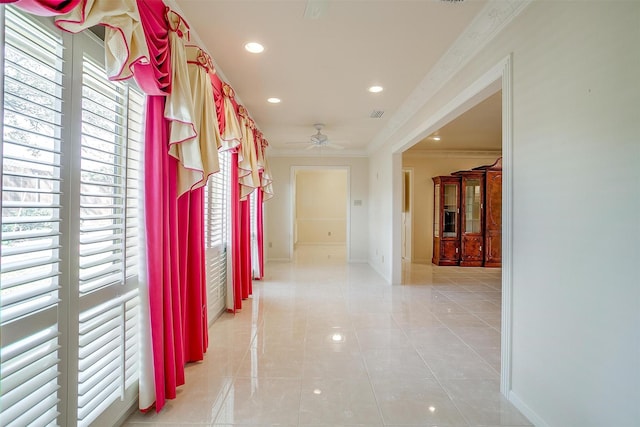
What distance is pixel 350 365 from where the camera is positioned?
7.89 feet

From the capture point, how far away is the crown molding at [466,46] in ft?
6.43

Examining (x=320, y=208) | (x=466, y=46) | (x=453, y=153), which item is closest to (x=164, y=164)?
(x=466, y=46)

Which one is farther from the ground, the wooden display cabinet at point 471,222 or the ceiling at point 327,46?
the ceiling at point 327,46

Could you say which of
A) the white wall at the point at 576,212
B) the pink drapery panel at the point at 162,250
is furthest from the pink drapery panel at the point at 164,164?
the white wall at the point at 576,212

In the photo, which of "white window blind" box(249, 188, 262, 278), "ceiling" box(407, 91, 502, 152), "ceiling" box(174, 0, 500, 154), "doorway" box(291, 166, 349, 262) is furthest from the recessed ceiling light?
"doorway" box(291, 166, 349, 262)

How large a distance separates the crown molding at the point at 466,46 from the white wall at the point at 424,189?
11.2 feet

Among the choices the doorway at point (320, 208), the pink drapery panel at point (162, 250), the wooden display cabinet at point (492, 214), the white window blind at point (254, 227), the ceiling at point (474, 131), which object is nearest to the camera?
the pink drapery panel at point (162, 250)

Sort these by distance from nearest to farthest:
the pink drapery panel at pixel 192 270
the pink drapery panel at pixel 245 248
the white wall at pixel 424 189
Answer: the pink drapery panel at pixel 192 270 → the pink drapery panel at pixel 245 248 → the white wall at pixel 424 189

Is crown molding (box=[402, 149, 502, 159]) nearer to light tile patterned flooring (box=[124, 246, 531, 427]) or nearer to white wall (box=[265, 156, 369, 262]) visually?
white wall (box=[265, 156, 369, 262])

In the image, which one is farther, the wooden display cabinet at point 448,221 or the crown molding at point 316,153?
the crown molding at point 316,153

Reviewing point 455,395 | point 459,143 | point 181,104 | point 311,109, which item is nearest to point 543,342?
point 455,395

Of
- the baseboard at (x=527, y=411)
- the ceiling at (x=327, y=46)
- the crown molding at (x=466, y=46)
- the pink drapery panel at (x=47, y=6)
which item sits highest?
the ceiling at (x=327, y=46)

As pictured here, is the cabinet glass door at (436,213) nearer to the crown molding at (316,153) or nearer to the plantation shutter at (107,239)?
the crown molding at (316,153)

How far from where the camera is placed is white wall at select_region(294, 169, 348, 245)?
35.9 feet
